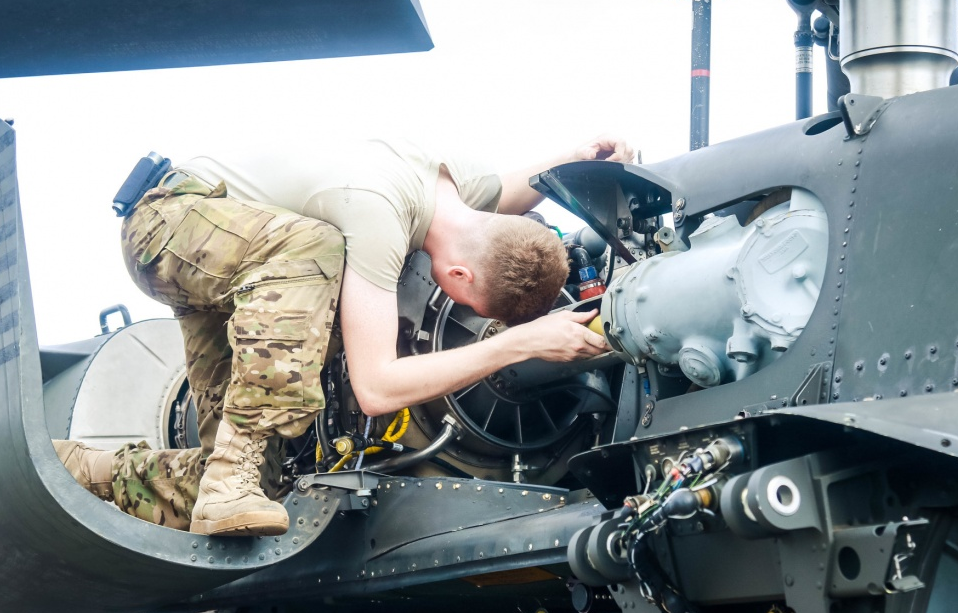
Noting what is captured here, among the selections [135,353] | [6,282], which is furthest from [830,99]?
[135,353]

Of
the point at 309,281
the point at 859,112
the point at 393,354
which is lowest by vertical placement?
the point at 393,354

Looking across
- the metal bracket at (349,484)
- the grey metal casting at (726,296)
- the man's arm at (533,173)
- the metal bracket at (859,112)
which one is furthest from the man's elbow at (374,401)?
the metal bracket at (859,112)

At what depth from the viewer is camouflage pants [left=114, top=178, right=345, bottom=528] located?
10.8 feet

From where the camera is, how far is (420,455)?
382cm

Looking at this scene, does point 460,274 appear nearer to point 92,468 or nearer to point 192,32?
point 192,32

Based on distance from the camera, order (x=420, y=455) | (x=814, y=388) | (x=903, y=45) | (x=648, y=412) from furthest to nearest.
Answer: (x=420, y=455) → (x=648, y=412) → (x=903, y=45) → (x=814, y=388)

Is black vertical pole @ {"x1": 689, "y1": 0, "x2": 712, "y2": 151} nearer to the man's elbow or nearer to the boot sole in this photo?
the man's elbow

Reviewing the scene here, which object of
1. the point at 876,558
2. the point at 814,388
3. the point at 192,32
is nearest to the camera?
the point at 876,558

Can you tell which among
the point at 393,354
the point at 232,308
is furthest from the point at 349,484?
the point at 232,308

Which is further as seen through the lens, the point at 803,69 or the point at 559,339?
the point at 803,69

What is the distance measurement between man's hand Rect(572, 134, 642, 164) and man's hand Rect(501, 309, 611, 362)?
Answer: 0.65m

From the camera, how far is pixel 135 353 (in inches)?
206

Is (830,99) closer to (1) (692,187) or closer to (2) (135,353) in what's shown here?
(1) (692,187)

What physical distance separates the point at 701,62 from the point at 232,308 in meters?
2.03
